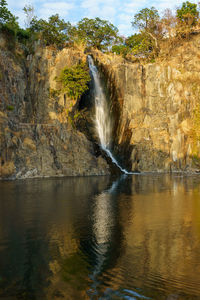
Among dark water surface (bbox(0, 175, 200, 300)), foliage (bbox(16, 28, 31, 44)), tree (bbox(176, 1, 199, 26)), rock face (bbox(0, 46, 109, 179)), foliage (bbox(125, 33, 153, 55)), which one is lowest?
dark water surface (bbox(0, 175, 200, 300))

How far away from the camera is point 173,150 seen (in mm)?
48188

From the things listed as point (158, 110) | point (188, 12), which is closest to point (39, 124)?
point (158, 110)

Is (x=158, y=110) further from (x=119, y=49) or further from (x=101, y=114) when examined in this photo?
(x=119, y=49)

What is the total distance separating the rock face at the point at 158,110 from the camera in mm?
47531

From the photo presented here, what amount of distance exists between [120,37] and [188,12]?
1301 centimetres

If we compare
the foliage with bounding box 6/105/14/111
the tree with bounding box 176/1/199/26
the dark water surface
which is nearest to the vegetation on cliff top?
the tree with bounding box 176/1/199/26

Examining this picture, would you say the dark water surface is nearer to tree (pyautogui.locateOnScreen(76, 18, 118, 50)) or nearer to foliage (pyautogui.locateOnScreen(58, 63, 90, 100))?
foliage (pyautogui.locateOnScreen(58, 63, 90, 100))

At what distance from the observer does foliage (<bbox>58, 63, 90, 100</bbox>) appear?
4350cm

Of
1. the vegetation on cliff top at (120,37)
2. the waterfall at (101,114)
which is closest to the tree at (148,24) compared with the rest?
the vegetation on cliff top at (120,37)

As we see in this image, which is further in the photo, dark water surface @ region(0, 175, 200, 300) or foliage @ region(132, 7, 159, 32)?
foliage @ region(132, 7, 159, 32)

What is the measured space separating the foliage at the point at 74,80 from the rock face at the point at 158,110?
18.4ft

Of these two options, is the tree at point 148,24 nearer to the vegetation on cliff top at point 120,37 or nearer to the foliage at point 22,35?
the vegetation on cliff top at point 120,37

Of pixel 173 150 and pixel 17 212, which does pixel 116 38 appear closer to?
pixel 173 150

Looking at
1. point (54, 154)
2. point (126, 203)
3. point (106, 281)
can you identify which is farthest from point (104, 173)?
point (106, 281)
